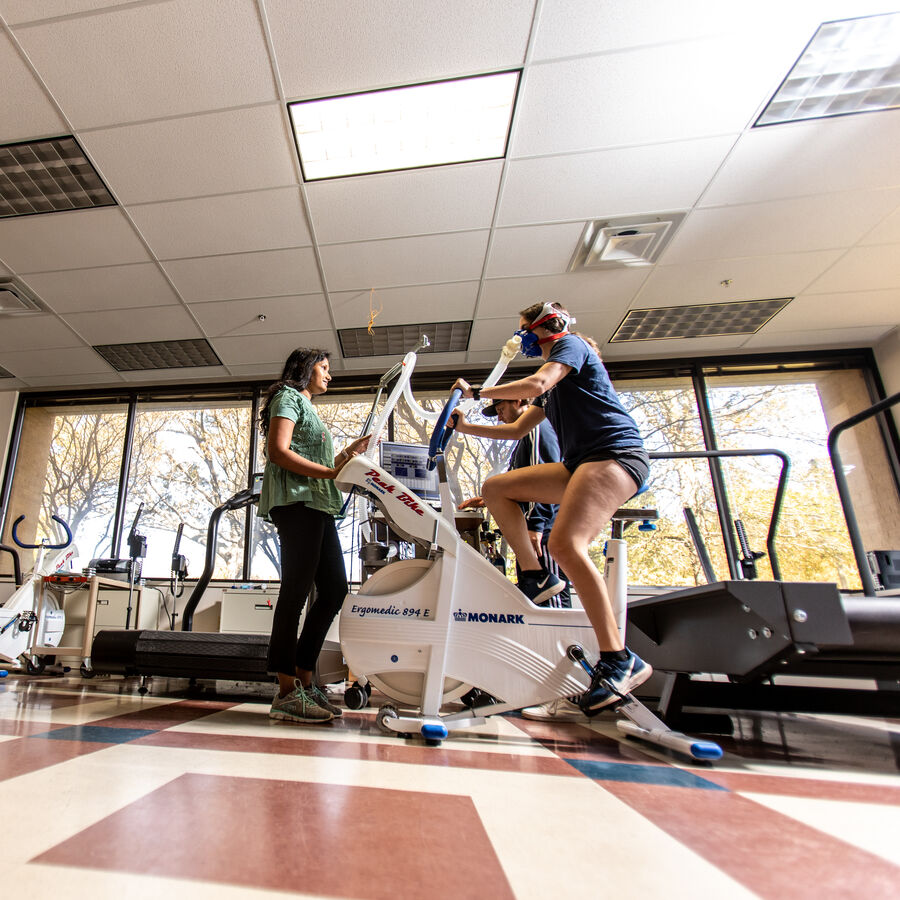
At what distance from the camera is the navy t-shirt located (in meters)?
1.63

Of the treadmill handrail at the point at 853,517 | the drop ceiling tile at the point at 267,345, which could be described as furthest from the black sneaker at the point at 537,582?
the drop ceiling tile at the point at 267,345

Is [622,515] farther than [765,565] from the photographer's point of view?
No

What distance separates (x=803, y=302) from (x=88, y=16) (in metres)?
4.80

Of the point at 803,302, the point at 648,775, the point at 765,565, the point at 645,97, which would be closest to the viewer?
the point at 648,775

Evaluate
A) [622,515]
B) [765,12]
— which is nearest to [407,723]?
[622,515]

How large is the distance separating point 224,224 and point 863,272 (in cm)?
449

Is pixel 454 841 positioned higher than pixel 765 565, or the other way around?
pixel 765 565

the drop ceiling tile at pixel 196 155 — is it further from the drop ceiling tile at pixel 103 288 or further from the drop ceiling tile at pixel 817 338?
the drop ceiling tile at pixel 817 338

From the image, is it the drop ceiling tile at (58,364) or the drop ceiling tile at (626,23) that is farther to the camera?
the drop ceiling tile at (58,364)

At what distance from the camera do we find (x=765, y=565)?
5000 mm

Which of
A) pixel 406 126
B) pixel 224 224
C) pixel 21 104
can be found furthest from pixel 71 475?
pixel 406 126

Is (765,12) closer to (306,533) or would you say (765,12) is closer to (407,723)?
(306,533)

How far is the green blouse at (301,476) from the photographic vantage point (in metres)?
1.88

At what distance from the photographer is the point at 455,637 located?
5.27 ft
